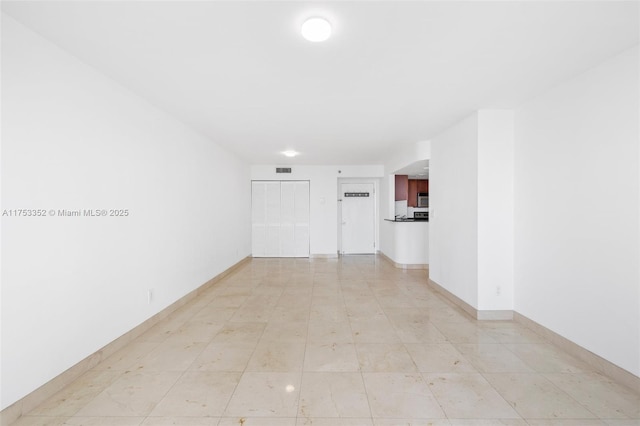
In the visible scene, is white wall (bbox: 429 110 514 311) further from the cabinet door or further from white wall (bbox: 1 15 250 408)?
the cabinet door

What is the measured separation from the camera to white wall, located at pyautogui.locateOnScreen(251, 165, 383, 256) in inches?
309

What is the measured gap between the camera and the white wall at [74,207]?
1845mm

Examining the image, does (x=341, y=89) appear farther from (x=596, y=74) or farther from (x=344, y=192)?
(x=344, y=192)

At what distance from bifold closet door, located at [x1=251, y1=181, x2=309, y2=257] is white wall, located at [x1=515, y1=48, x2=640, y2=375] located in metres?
5.45

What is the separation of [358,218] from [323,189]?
1.52 m

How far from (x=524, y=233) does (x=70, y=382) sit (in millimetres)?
4750

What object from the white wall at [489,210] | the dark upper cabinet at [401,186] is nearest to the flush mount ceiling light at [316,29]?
the white wall at [489,210]

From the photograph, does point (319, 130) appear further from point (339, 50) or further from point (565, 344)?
point (565, 344)

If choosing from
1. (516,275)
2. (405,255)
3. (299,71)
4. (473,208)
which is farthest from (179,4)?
(405,255)

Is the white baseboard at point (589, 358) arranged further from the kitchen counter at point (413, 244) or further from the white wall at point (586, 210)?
the kitchen counter at point (413, 244)

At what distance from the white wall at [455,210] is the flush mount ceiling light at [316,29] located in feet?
8.46

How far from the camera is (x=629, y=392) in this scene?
83.9 inches

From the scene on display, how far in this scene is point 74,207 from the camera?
7.52 feet

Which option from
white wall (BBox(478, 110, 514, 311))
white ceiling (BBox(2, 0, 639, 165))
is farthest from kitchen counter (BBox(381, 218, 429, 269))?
white ceiling (BBox(2, 0, 639, 165))
